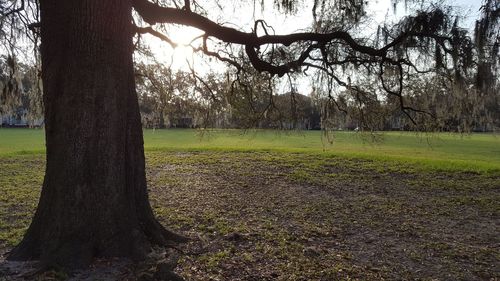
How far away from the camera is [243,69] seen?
9.21 meters

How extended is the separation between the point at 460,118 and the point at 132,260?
6.79 metres

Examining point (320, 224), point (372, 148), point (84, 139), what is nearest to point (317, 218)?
point (320, 224)

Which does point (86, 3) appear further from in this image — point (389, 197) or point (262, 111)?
point (389, 197)

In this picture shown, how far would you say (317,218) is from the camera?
7582 mm

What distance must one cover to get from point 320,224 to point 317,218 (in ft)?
1.53

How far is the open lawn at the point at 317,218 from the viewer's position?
16.0 feet

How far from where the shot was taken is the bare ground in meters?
4.80

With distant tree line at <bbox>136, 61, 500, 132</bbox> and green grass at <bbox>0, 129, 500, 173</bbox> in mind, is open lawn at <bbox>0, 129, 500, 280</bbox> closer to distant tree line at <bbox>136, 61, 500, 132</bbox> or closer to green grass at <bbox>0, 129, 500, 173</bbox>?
green grass at <bbox>0, 129, 500, 173</bbox>

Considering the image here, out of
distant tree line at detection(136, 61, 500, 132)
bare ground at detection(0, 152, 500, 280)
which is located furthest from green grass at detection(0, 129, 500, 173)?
bare ground at detection(0, 152, 500, 280)

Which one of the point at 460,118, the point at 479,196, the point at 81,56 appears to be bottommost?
the point at 479,196

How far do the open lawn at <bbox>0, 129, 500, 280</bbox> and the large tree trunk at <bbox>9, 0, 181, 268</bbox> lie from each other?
1.26 ft

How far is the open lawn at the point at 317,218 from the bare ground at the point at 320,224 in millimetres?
18

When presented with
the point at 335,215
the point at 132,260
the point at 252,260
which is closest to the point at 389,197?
the point at 335,215

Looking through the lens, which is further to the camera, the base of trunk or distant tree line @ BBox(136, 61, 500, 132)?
distant tree line @ BBox(136, 61, 500, 132)
